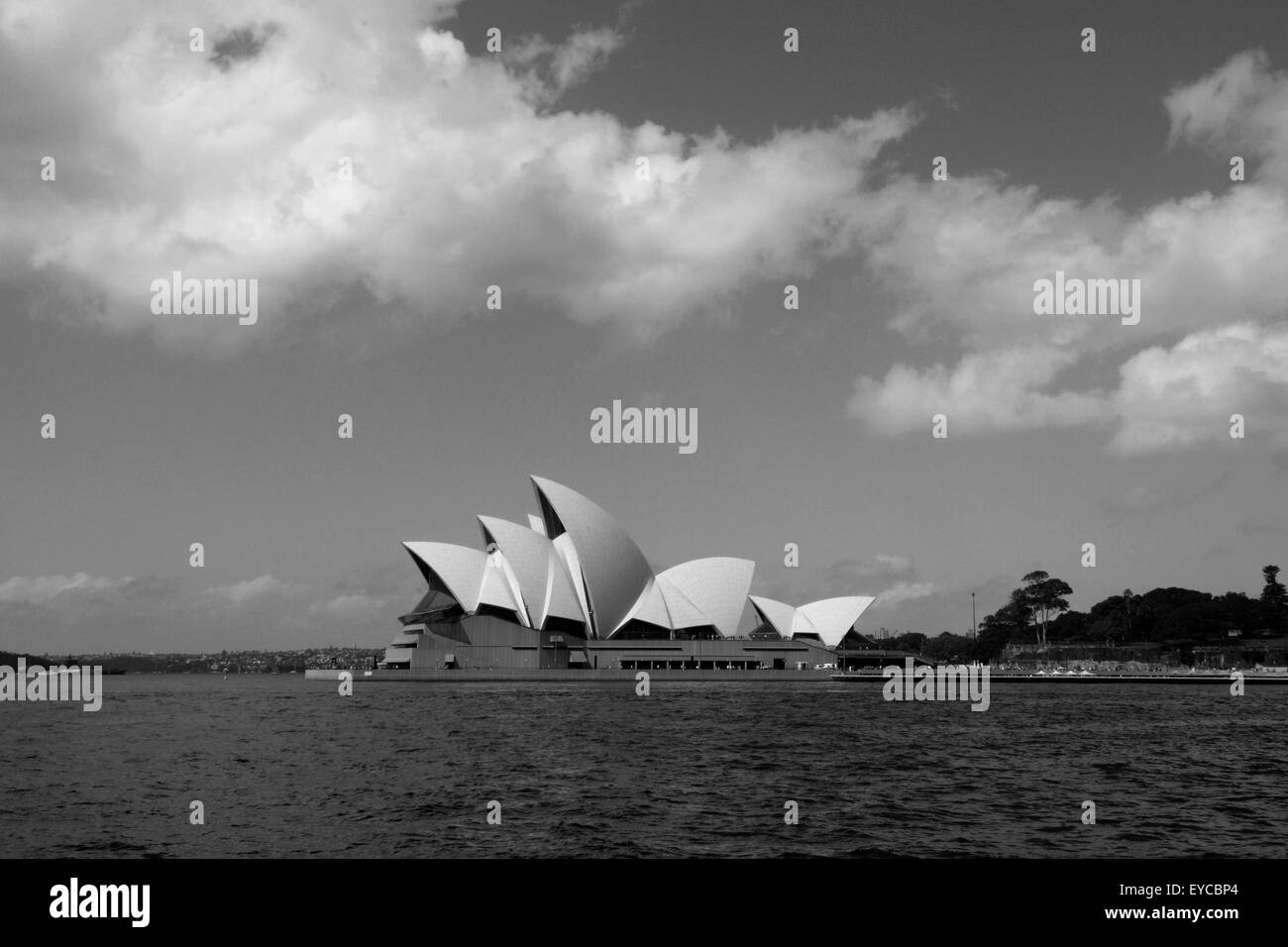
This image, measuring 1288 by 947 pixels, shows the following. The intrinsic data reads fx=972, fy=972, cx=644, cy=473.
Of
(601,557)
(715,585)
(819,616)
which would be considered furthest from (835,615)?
(601,557)

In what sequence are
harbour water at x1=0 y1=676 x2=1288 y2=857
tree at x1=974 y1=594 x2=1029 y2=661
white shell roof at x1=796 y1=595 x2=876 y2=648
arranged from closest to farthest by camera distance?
1. harbour water at x1=0 y1=676 x2=1288 y2=857
2. white shell roof at x1=796 y1=595 x2=876 y2=648
3. tree at x1=974 y1=594 x2=1029 y2=661

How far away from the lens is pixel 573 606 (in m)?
93.1

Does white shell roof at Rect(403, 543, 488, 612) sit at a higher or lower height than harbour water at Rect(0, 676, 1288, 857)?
higher

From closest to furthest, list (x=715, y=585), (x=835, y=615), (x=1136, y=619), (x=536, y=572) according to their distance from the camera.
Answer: (x=536, y=572) < (x=715, y=585) < (x=835, y=615) < (x=1136, y=619)

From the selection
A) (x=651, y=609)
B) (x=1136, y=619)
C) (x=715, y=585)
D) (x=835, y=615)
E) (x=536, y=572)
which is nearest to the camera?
(x=536, y=572)

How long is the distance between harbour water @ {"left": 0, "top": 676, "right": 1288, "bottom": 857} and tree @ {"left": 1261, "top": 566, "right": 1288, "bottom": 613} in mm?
112177

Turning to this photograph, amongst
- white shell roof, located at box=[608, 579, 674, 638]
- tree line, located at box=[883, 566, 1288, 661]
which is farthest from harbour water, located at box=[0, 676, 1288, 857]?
tree line, located at box=[883, 566, 1288, 661]

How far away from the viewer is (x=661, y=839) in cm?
1634

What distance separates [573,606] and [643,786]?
71.4 meters

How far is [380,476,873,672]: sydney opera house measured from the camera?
298 ft

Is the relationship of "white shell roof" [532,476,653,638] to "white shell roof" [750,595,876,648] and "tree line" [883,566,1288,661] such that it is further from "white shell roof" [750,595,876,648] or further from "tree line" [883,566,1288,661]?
"tree line" [883,566,1288,661]

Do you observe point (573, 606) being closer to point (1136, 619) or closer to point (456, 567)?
point (456, 567)

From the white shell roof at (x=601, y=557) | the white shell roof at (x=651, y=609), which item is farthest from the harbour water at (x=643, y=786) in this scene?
the white shell roof at (x=651, y=609)
